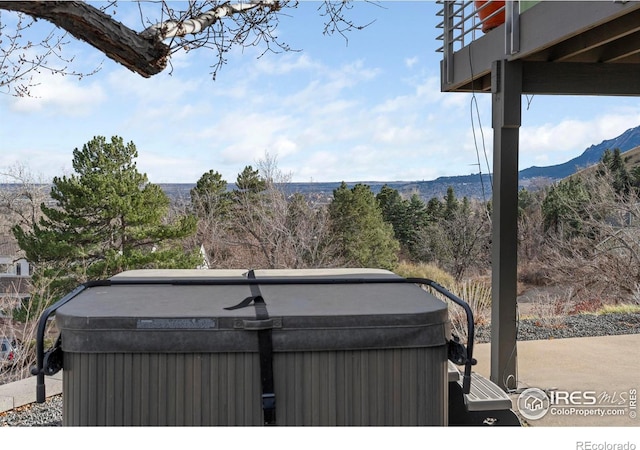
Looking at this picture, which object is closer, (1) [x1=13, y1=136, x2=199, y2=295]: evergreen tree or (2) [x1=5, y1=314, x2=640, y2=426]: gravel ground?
(2) [x1=5, y1=314, x2=640, y2=426]: gravel ground

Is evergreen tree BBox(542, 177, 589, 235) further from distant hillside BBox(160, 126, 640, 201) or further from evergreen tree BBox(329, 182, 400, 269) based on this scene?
evergreen tree BBox(329, 182, 400, 269)

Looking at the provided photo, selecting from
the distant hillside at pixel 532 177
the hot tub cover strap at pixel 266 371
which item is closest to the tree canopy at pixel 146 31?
the hot tub cover strap at pixel 266 371

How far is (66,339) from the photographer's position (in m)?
1.60

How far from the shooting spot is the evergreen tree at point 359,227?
37.2ft

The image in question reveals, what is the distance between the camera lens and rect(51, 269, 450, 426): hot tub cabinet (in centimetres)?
158

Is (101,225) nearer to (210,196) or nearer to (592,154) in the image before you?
(210,196)

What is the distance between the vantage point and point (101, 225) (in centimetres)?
911

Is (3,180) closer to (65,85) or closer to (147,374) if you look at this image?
(65,85)
